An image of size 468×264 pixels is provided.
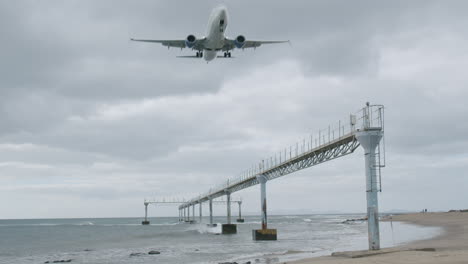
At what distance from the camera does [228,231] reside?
88.2 metres

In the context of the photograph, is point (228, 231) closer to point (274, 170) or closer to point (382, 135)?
point (274, 170)

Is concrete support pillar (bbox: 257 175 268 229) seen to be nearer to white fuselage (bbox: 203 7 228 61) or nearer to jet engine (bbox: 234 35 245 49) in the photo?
white fuselage (bbox: 203 7 228 61)

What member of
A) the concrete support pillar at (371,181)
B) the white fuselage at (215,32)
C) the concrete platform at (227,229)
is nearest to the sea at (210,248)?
the concrete platform at (227,229)

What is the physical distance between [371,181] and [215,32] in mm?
19351

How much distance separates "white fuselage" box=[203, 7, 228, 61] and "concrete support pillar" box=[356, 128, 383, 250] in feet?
51.8

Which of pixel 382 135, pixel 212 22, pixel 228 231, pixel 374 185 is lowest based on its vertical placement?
pixel 228 231

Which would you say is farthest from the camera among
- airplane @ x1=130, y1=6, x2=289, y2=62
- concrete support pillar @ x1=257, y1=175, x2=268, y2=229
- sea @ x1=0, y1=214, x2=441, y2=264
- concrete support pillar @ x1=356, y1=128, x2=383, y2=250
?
concrete support pillar @ x1=257, y1=175, x2=268, y2=229

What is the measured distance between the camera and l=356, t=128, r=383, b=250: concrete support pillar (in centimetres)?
3130

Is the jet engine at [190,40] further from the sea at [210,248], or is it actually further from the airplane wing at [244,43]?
the sea at [210,248]

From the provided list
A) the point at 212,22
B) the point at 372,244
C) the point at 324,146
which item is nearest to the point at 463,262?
the point at 372,244


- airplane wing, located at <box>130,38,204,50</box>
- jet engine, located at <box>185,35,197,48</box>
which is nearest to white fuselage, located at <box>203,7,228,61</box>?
airplane wing, located at <box>130,38,204,50</box>

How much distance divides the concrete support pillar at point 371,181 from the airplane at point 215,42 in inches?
630

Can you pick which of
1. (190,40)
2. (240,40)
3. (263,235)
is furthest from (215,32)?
(263,235)

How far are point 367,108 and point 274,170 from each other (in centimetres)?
2989
